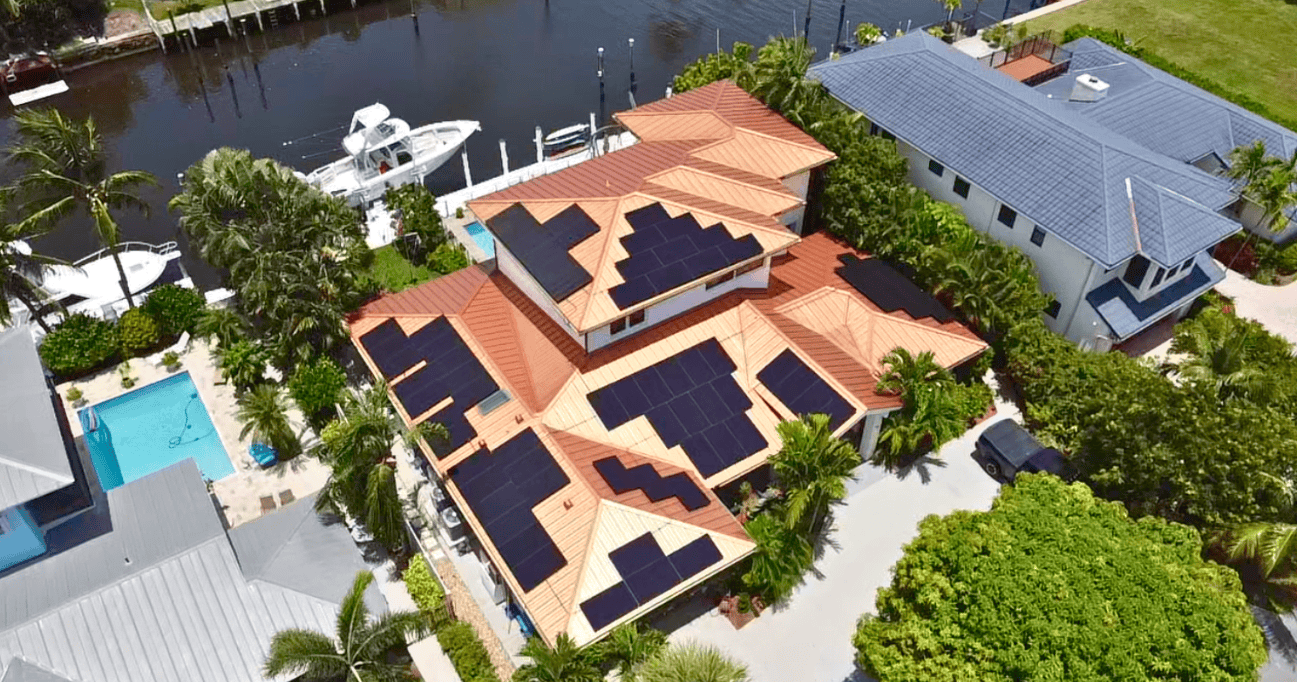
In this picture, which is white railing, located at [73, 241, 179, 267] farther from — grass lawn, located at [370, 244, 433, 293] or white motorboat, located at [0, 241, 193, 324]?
grass lawn, located at [370, 244, 433, 293]

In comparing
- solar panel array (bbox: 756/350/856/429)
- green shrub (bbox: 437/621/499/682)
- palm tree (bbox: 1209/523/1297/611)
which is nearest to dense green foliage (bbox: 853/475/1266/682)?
palm tree (bbox: 1209/523/1297/611)

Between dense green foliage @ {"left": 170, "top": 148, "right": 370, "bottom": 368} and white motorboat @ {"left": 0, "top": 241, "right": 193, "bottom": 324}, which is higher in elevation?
dense green foliage @ {"left": 170, "top": 148, "right": 370, "bottom": 368}

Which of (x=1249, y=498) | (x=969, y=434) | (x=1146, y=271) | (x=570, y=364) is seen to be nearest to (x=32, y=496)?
(x=570, y=364)

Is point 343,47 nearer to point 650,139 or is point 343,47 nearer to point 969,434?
point 650,139

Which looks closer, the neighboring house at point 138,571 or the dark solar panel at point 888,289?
the neighboring house at point 138,571

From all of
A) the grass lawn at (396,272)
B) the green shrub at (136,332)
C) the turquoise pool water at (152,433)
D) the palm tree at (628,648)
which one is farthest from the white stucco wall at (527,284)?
the green shrub at (136,332)

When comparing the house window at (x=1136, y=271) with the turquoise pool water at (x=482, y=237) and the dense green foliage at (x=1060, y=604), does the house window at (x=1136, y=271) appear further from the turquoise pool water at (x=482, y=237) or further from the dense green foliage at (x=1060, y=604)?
the turquoise pool water at (x=482, y=237)

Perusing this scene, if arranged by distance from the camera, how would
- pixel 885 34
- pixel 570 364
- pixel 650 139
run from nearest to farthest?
1. pixel 570 364
2. pixel 650 139
3. pixel 885 34
